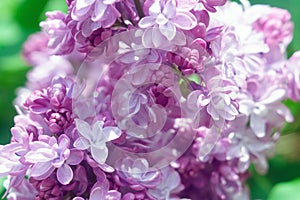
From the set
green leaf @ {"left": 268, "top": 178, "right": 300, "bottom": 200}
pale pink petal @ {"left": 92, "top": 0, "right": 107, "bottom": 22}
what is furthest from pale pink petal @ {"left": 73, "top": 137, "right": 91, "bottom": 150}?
green leaf @ {"left": 268, "top": 178, "right": 300, "bottom": 200}

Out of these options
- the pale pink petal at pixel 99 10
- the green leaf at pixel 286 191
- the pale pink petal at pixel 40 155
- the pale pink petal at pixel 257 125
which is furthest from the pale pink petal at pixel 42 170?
the green leaf at pixel 286 191

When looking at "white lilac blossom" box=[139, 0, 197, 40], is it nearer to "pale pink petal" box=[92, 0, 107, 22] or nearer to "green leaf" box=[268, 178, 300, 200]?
"pale pink petal" box=[92, 0, 107, 22]

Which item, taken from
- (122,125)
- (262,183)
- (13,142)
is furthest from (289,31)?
(13,142)

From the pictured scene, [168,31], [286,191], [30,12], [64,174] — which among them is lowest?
[286,191]

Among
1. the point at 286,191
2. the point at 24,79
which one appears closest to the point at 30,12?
the point at 24,79

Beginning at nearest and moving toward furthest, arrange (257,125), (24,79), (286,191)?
1. (257,125)
2. (286,191)
3. (24,79)

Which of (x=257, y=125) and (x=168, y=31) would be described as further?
(x=257, y=125)

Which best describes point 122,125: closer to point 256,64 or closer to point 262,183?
point 256,64

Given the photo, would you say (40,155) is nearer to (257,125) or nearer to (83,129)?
(83,129)
